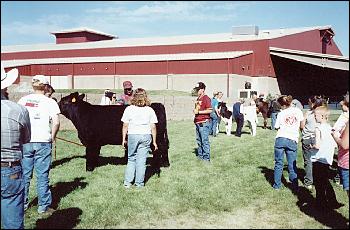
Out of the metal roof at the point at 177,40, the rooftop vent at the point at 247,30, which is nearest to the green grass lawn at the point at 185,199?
the metal roof at the point at 177,40

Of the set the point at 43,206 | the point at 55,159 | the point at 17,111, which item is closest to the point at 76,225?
the point at 43,206

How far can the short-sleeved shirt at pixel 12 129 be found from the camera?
4184 millimetres

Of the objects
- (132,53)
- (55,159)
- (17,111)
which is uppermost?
(132,53)

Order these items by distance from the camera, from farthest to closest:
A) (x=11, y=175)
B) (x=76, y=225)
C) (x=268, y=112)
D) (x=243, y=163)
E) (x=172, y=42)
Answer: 1. (x=172, y=42)
2. (x=268, y=112)
3. (x=243, y=163)
4. (x=76, y=225)
5. (x=11, y=175)

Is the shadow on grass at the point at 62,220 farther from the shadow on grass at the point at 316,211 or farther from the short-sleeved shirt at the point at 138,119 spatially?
the shadow on grass at the point at 316,211

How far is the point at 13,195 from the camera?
420 centimetres

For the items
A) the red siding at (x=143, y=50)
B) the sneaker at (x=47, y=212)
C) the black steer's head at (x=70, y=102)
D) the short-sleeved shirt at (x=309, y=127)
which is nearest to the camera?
the sneaker at (x=47, y=212)

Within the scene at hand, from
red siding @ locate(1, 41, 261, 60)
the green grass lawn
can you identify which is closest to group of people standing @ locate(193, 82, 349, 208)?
the green grass lawn

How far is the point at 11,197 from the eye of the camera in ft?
13.8

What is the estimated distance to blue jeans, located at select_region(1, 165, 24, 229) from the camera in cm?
414

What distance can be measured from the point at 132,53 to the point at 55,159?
29.9 m

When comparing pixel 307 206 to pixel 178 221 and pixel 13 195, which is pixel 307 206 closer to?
pixel 178 221

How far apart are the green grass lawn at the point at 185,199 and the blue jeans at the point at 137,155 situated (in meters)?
0.27

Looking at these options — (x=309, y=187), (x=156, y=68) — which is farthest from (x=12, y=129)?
(x=156, y=68)
